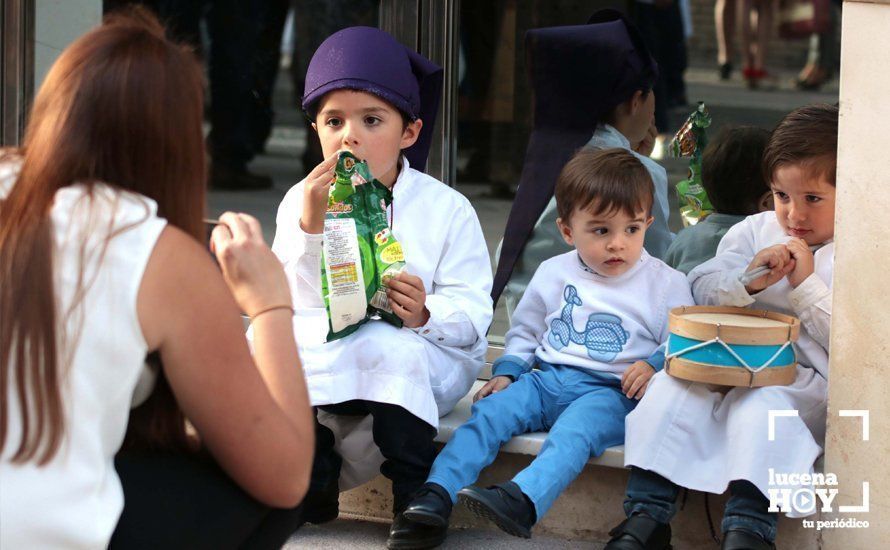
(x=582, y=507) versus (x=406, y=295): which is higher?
(x=406, y=295)

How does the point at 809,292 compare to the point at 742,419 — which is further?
the point at 809,292

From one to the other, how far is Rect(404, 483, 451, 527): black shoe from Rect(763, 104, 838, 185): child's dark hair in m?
1.15

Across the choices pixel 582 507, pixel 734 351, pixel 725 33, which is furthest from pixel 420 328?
pixel 725 33

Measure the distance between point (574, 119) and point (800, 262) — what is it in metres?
1.00

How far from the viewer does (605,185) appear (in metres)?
3.28

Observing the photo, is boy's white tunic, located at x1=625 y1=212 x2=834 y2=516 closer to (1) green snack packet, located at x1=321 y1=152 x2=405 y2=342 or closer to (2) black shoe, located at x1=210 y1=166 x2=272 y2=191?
(1) green snack packet, located at x1=321 y1=152 x2=405 y2=342

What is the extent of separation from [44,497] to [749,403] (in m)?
1.67

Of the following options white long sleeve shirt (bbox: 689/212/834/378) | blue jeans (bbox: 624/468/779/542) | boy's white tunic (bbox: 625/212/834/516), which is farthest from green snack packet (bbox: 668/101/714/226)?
blue jeans (bbox: 624/468/779/542)

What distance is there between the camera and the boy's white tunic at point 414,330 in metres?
3.09

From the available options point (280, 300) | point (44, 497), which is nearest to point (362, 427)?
point (280, 300)

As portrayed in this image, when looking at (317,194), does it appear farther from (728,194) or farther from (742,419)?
(728,194)

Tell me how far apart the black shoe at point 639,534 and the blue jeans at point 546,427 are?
6.4 inches

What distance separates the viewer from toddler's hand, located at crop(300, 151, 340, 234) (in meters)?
3.09

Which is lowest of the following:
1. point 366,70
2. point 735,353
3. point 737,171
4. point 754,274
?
point 735,353
